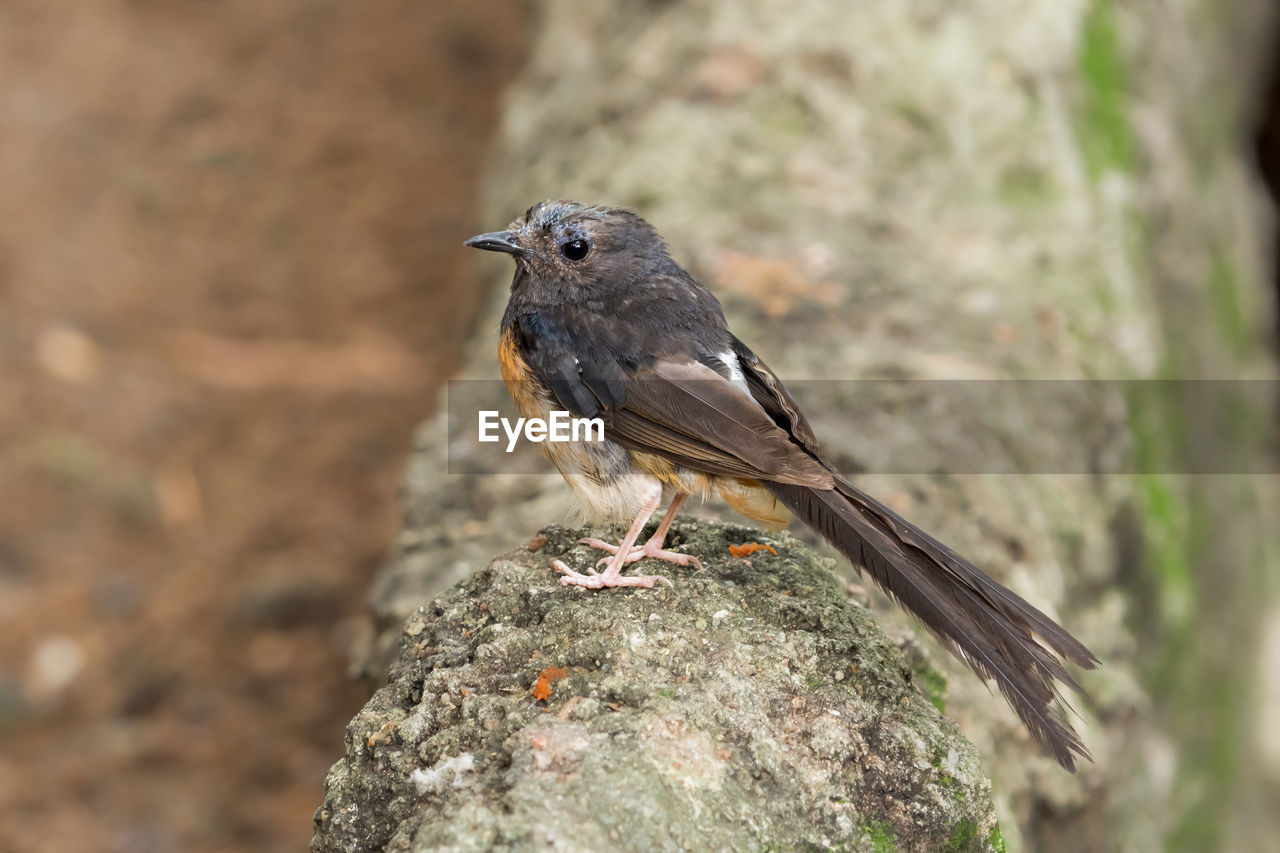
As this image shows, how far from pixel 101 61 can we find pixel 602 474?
7446 millimetres

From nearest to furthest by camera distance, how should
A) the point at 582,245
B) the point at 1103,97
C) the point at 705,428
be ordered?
the point at 705,428
the point at 582,245
the point at 1103,97

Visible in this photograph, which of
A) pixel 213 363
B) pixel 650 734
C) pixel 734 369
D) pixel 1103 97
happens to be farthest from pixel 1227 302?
pixel 213 363

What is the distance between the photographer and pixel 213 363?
7.31 m

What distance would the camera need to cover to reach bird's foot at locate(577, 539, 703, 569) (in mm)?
2992

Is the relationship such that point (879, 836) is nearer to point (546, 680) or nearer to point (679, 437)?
point (546, 680)

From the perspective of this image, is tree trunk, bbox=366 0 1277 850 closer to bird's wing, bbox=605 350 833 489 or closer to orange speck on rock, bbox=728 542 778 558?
orange speck on rock, bbox=728 542 778 558

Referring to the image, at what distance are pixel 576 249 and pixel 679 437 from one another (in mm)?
727

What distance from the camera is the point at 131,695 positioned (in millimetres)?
5426

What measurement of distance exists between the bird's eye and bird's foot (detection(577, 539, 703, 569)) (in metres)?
0.85

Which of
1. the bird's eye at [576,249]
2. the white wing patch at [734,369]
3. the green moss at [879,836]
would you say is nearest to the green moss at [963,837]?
the green moss at [879,836]

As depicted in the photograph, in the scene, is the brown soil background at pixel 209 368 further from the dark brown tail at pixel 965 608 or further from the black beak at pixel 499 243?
the dark brown tail at pixel 965 608

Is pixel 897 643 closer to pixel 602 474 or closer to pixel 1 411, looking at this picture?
pixel 602 474

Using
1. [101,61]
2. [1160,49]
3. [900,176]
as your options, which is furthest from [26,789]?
[1160,49]

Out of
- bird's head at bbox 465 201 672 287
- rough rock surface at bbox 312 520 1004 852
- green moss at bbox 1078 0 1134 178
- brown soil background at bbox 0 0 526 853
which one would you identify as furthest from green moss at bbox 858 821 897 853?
green moss at bbox 1078 0 1134 178
